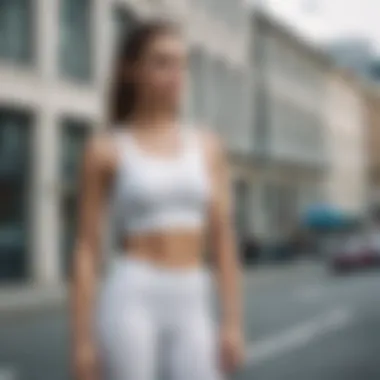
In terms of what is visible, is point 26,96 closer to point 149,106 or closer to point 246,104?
point 246,104

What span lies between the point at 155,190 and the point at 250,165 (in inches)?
1625

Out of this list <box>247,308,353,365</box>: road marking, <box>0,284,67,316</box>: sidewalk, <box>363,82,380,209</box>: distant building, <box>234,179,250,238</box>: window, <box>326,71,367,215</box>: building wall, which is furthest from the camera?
<box>363,82,380,209</box>: distant building

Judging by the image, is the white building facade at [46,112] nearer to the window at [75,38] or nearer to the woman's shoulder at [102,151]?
the window at [75,38]

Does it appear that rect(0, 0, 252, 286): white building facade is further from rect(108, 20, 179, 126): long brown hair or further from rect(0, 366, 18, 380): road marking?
rect(108, 20, 179, 126): long brown hair

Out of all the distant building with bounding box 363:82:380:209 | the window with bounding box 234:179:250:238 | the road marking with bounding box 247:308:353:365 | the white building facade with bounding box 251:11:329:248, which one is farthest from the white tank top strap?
the distant building with bounding box 363:82:380:209

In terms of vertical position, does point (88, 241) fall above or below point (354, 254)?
above

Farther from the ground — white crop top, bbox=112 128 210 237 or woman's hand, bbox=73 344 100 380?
white crop top, bbox=112 128 210 237

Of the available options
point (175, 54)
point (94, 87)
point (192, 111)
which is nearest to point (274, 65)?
point (192, 111)

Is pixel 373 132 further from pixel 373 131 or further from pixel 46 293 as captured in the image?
pixel 46 293

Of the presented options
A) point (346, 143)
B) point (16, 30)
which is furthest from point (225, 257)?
point (346, 143)

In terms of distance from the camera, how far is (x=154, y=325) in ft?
7.88

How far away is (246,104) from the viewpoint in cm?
4153

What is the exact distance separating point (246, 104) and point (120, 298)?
129 feet

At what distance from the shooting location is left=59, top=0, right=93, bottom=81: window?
28094 millimetres
